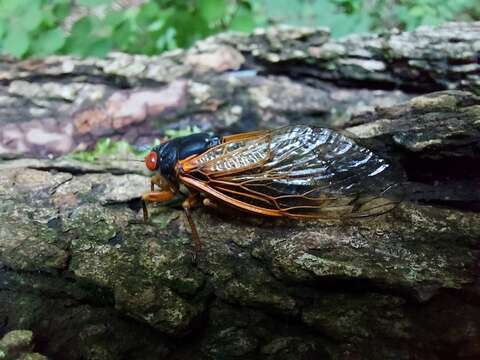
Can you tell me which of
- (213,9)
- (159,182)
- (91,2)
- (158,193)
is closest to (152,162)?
(159,182)

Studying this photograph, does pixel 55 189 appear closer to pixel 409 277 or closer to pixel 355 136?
pixel 355 136

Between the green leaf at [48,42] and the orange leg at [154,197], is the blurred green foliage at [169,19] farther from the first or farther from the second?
the orange leg at [154,197]

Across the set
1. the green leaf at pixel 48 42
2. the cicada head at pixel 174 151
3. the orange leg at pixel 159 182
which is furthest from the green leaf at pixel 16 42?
the orange leg at pixel 159 182

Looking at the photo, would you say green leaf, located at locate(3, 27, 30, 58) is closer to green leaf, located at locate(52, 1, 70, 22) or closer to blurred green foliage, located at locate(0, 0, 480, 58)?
blurred green foliage, located at locate(0, 0, 480, 58)

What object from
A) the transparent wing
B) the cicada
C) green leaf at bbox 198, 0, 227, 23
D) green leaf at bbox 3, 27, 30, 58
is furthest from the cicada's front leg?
green leaf at bbox 198, 0, 227, 23

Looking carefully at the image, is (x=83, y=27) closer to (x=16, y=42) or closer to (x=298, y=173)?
(x=16, y=42)

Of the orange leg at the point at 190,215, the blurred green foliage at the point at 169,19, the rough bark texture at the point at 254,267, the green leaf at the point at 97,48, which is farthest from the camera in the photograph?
the green leaf at the point at 97,48

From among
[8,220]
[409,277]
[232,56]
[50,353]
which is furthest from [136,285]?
[232,56]
